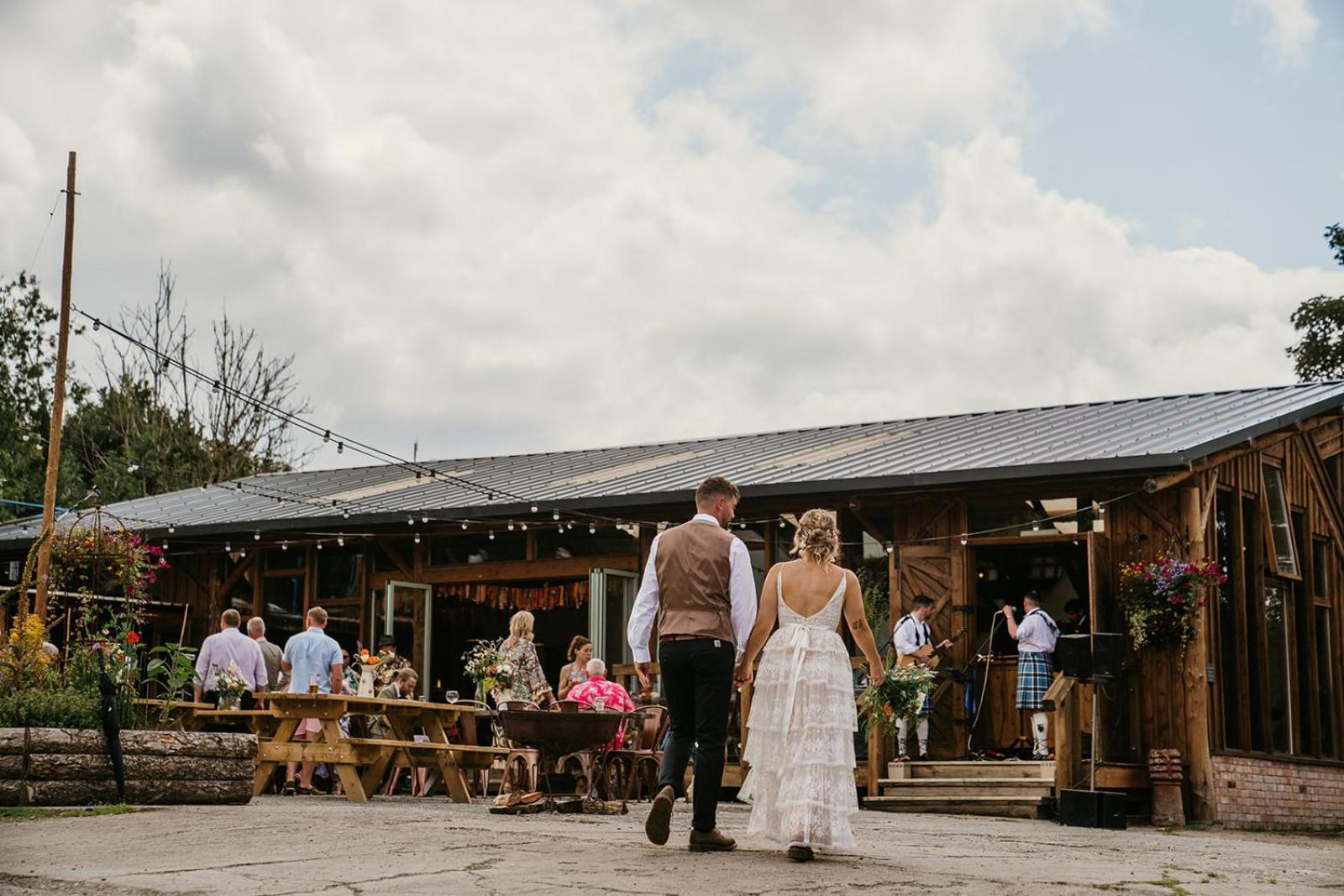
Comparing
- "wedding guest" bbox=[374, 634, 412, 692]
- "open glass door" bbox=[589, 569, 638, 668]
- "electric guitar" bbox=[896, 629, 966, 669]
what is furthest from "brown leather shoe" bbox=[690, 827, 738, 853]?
"open glass door" bbox=[589, 569, 638, 668]

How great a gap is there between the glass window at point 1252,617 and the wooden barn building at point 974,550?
0.02 m

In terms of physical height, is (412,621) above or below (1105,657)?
above

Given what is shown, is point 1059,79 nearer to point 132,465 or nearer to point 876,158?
point 876,158

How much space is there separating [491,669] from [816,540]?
5.88 meters

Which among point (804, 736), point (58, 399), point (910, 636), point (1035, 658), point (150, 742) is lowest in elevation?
point (150, 742)

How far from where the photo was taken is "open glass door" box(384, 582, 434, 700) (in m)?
17.8

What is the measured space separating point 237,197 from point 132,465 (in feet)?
49.9

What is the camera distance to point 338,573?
19.2 m

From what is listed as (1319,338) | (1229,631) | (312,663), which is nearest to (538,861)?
(312,663)

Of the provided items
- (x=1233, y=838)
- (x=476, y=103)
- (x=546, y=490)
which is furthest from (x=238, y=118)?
(x=1233, y=838)

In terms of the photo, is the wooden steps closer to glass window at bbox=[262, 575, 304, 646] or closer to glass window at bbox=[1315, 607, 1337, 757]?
glass window at bbox=[1315, 607, 1337, 757]

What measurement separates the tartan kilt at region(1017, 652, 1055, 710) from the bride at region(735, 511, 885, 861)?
24.6 ft

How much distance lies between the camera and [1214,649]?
14.2m

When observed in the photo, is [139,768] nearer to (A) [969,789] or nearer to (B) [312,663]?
(B) [312,663]
